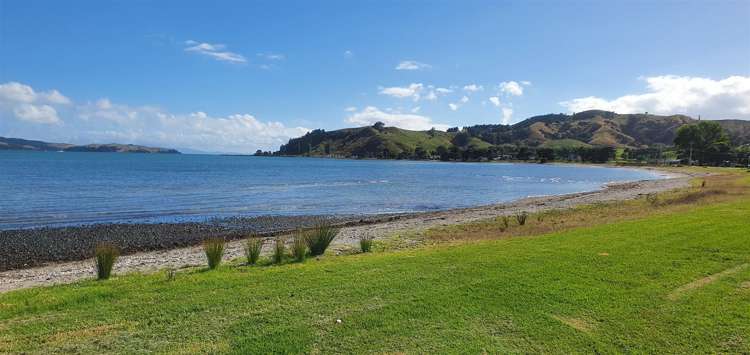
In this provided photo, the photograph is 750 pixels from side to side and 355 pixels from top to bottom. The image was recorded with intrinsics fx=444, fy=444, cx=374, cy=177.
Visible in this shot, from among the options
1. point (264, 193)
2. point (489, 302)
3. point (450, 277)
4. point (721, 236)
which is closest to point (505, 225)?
point (721, 236)

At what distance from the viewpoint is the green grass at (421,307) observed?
6.66m

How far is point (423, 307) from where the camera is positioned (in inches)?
316

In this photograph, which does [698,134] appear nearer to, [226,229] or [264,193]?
[264,193]

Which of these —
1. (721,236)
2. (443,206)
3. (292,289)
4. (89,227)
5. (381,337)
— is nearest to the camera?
(381,337)

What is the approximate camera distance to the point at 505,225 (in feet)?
78.1

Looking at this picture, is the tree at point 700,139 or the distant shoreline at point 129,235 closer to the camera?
the distant shoreline at point 129,235

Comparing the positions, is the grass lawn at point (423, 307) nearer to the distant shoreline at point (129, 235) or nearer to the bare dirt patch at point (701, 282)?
the bare dirt patch at point (701, 282)

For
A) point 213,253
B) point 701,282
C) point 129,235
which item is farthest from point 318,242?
point 129,235

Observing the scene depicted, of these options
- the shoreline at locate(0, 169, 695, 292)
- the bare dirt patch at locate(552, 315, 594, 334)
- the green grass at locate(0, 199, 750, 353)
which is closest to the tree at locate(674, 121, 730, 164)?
the shoreline at locate(0, 169, 695, 292)

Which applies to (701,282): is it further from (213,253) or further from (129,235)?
(129,235)

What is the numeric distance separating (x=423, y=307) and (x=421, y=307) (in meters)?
0.04

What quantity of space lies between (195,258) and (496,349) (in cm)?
1424

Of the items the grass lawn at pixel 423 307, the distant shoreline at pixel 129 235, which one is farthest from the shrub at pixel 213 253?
the distant shoreline at pixel 129 235

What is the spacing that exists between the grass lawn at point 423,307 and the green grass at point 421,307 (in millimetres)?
29
